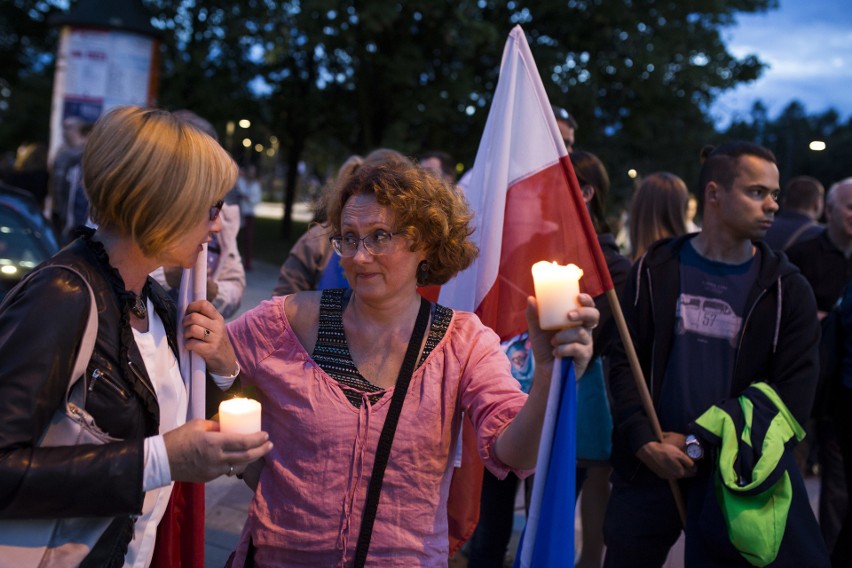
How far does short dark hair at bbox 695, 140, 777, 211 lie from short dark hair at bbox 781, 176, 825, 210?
3.26 metres

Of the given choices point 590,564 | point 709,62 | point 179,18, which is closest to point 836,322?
point 590,564

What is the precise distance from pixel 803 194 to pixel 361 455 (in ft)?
17.5

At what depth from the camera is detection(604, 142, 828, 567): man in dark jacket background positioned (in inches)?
121

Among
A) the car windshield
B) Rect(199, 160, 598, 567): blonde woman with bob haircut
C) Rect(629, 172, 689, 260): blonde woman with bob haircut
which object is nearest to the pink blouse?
Rect(199, 160, 598, 567): blonde woman with bob haircut

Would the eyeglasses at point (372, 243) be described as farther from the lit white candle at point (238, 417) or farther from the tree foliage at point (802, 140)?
the tree foliage at point (802, 140)

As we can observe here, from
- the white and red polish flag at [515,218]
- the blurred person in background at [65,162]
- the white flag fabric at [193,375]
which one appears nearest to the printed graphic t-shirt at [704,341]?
the white and red polish flag at [515,218]

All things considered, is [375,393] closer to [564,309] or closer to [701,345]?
[564,309]

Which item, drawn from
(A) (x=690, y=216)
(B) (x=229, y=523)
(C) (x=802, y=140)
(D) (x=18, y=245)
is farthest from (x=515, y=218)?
(C) (x=802, y=140)

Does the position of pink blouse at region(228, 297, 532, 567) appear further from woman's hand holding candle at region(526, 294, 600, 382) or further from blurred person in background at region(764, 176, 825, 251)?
blurred person in background at region(764, 176, 825, 251)

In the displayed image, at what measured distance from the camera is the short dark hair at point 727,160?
333 centimetres

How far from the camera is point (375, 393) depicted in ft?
7.34

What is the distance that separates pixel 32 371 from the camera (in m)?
1.60

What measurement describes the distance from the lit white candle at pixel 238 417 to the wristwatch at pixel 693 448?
1909 mm

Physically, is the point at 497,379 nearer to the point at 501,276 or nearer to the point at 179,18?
the point at 501,276
